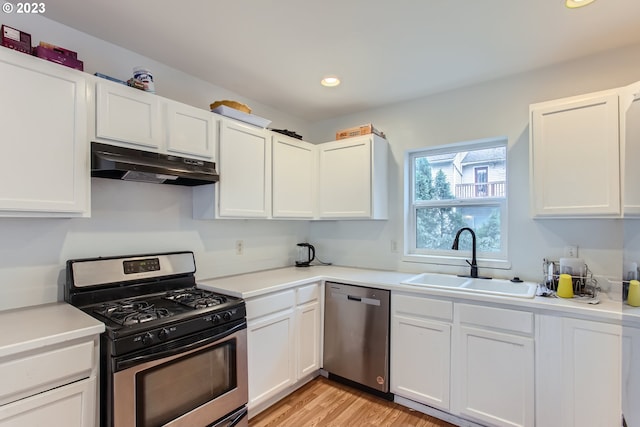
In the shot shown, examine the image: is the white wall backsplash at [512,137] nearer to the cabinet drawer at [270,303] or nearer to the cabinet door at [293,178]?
the cabinet door at [293,178]

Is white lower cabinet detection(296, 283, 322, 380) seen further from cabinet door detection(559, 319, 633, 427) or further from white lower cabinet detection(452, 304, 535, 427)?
cabinet door detection(559, 319, 633, 427)

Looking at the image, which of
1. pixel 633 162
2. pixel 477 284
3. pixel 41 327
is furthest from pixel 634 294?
pixel 41 327

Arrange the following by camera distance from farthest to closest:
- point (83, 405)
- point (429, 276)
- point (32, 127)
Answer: point (429, 276), point (32, 127), point (83, 405)

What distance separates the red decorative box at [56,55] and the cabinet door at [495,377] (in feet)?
8.99

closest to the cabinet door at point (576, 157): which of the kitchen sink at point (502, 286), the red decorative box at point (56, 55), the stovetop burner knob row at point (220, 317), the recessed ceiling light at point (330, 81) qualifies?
the kitchen sink at point (502, 286)

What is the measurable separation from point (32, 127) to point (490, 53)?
267 cm

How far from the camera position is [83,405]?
1.40m

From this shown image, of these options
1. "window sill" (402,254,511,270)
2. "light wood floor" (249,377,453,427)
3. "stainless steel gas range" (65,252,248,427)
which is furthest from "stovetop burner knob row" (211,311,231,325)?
"window sill" (402,254,511,270)

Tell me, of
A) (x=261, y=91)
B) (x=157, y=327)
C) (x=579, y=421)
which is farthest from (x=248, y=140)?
(x=579, y=421)

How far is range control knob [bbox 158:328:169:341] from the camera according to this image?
5.15 ft

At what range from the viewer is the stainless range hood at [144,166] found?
1684 mm

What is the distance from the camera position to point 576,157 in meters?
1.99

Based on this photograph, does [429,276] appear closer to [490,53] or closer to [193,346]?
[490,53]

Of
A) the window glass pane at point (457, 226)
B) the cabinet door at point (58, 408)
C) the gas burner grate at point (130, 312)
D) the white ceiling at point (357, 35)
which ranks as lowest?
the cabinet door at point (58, 408)
